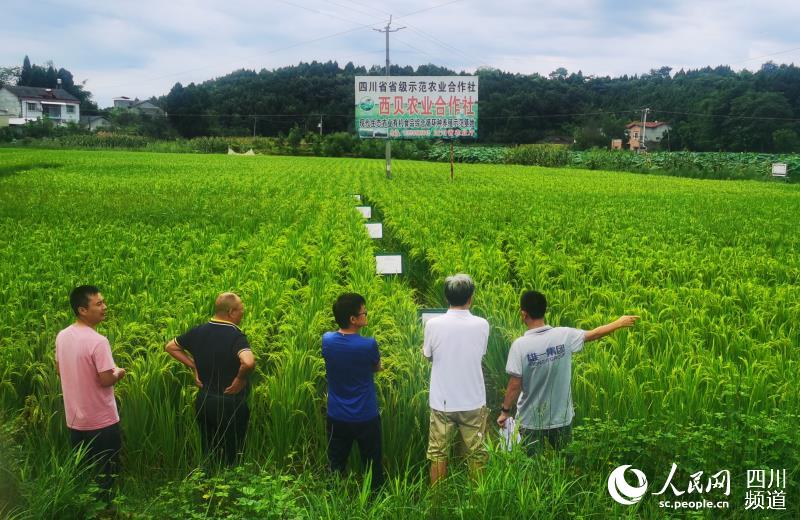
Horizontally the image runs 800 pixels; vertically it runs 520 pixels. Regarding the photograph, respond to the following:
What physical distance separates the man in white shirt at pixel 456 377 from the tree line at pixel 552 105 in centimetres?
6654

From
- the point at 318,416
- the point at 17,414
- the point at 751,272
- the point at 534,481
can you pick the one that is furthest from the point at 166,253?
the point at 751,272

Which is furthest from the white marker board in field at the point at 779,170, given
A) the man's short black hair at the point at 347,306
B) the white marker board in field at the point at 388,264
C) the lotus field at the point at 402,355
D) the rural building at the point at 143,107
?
the rural building at the point at 143,107

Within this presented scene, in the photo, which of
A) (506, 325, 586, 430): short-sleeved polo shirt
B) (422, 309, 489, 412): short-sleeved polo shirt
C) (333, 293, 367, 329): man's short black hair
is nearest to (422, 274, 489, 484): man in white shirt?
(422, 309, 489, 412): short-sleeved polo shirt

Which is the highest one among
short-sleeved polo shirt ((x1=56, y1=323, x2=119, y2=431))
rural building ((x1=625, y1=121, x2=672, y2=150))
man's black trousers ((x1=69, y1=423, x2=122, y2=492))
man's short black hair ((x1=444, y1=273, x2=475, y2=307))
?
rural building ((x1=625, y1=121, x2=672, y2=150))

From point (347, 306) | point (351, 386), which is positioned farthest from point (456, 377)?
point (347, 306)

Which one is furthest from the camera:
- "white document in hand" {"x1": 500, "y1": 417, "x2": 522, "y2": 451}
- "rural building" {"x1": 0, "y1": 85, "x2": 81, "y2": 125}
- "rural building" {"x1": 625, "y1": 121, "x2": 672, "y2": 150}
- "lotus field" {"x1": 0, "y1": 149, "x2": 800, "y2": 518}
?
"rural building" {"x1": 0, "y1": 85, "x2": 81, "y2": 125}

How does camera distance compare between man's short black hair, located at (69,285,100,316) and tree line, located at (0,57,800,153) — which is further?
tree line, located at (0,57,800,153)

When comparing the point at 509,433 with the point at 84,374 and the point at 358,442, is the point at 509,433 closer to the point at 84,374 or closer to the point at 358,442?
the point at 358,442

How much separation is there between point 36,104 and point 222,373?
97.4m

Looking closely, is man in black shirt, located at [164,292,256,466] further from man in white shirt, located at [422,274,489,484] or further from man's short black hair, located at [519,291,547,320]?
man's short black hair, located at [519,291,547,320]

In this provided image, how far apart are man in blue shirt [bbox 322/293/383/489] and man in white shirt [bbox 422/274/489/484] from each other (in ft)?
1.18

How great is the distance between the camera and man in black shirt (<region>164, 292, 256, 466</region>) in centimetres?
398

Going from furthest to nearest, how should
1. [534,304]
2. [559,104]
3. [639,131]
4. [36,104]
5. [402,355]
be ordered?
[36,104]
[559,104]
[639,131]
[402,355]
[534,304]

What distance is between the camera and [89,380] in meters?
3.81
